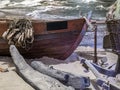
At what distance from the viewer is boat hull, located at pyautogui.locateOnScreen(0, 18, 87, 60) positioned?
10.6m

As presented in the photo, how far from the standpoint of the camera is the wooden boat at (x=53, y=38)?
34.8 feet

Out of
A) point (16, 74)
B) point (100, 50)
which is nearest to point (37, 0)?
point (100, 50)

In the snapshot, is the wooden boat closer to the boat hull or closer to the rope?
the boat hull

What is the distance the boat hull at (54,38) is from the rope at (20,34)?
0.69 feet

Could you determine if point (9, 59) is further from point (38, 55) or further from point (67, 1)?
point (67, 1)

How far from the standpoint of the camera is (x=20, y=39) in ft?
→ 33.7

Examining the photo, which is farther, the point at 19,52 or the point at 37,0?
the point at 37,0

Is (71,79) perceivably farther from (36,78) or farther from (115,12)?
(115,12)

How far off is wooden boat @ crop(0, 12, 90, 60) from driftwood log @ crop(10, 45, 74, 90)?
42.3 inches

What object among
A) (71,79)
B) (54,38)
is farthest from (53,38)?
(71,79)

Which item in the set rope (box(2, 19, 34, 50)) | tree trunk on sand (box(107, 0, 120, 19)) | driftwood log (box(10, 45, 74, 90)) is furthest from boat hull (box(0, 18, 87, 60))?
tree trunk on sand (box(107, 0, 120, 19))

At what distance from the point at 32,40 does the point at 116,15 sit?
3701 mm

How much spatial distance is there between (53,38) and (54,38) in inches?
1.2

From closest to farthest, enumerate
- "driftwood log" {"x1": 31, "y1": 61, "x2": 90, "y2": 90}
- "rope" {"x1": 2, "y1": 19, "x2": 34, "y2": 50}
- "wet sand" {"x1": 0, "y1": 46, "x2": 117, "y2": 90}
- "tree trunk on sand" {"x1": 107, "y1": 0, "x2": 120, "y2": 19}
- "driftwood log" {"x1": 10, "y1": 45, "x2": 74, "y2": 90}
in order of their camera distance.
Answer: "tree trunk on sand" {"x1": 107, "y1": 0, "x2": 120, "y2": 19} < "driftwood log" {"x1": 10, "y1": 45, "x2": 74, "y2": 90} < "driftwood log" {"x1": 31, "y1": 61, "x2": 90, "y2": 90} < "wet sand" {"x1": 0, "y1": 46, "x2": 117, "y2": 90} < "rope" {"x1": 2, "y1": 19, "x2": 34, "y2": 50}
